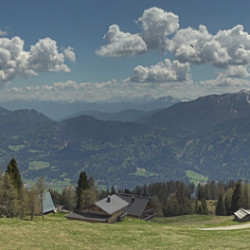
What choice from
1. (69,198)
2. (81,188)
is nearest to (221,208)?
(81,188)

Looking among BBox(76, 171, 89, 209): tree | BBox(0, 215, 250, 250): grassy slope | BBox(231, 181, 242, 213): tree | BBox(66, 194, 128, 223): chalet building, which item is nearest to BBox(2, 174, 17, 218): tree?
BBox(66, 194, 128, 223): chalet building

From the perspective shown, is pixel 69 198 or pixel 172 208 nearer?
pixel 172 208

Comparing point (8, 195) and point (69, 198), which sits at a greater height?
point (8, 195)

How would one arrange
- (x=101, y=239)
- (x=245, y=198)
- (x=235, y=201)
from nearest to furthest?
(x=101, y=239), (x=235, y=201), (x=245, y=198)

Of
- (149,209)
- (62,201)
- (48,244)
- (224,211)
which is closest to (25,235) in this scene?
(48,244)

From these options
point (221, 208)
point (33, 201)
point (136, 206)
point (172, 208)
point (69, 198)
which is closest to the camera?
point (33, 201)

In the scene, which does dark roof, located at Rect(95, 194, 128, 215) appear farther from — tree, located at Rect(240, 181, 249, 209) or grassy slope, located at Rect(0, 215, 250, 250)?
tree, located at Rect(240, 181, 249, 209)

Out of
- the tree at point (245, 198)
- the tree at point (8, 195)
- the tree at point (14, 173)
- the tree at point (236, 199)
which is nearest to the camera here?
the tree at point (8, 195)

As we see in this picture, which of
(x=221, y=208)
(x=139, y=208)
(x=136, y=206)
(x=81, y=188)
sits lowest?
(x=221, y=208)

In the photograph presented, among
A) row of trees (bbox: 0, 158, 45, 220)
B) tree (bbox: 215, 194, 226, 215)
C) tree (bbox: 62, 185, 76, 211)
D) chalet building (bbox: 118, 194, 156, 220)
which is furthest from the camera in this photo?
tree (bbox: 62, 185, 76, 211)

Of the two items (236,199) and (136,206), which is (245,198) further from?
(136,206)

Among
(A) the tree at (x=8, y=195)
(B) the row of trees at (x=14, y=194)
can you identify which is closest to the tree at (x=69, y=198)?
(B) the row of trees at (x=14, y=194)

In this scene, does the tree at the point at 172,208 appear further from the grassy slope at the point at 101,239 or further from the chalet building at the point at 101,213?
the grassy slope at the point at 101,239

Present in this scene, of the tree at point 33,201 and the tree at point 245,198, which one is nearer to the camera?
the tree at point 33,201
